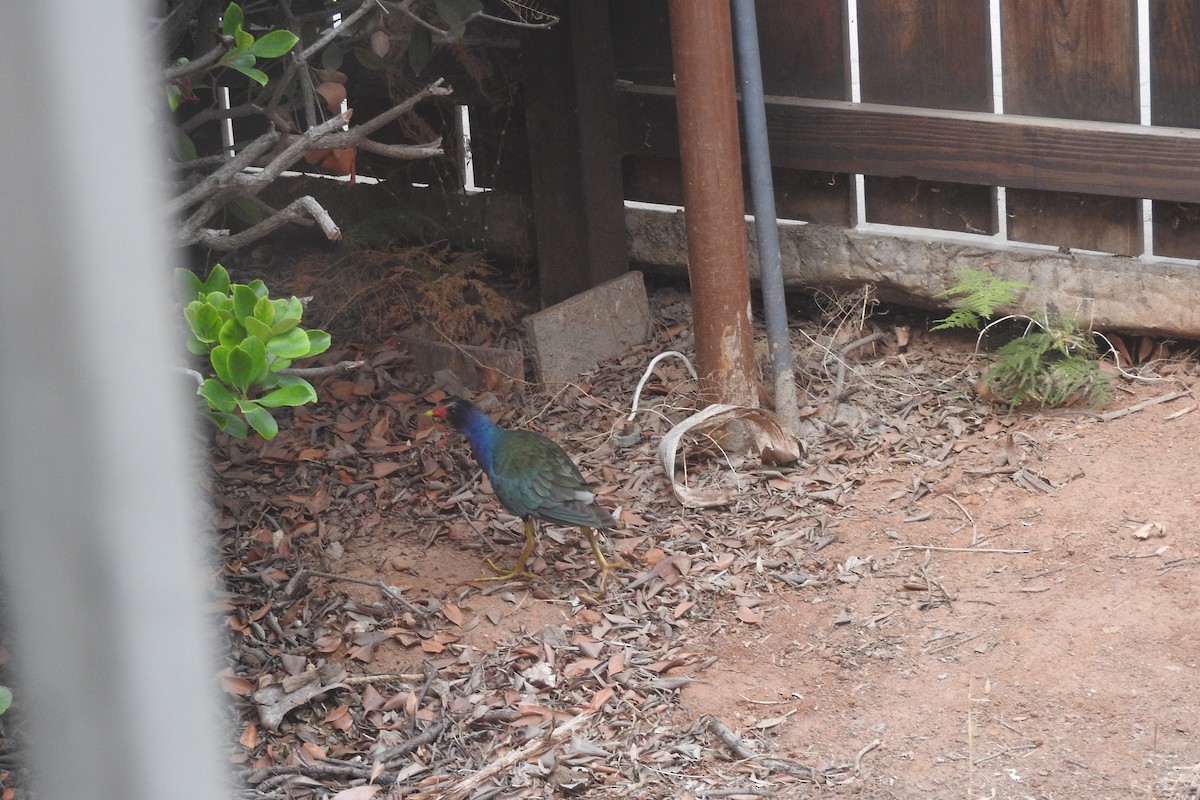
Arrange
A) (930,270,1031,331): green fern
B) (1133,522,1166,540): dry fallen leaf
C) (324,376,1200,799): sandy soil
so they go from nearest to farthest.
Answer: (324,376,1200,799): sandy soil
(1133,522,1166,540): dry fallen leaf
(930,270,1031,331): green fern

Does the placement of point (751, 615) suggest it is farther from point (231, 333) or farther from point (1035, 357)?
point (231, 333)

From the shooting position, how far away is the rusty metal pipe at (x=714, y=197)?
431 cm

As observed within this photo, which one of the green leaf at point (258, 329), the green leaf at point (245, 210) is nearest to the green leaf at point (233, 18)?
the green leaf at point (258, 329)

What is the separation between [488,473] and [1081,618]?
Result: 185 cm

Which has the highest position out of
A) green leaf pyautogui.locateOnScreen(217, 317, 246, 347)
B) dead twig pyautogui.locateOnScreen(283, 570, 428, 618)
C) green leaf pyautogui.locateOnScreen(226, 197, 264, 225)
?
green leaf pyautogui.locateOnScreen(217, 317, 246, 347)

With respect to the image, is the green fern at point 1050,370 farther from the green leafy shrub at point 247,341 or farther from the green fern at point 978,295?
the green leafy shrub at point 247,341

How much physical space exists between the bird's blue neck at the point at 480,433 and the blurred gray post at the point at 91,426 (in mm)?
3627

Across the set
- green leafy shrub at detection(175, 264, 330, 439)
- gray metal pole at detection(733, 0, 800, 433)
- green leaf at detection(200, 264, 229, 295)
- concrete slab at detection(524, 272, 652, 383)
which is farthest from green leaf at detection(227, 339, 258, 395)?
concrete slab at detection(524, 272, 652, 383)

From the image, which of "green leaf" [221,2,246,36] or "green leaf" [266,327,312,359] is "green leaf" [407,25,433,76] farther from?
"green leaf" [266,327,312,359]

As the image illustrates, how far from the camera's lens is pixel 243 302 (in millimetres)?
2461

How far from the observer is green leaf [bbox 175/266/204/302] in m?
2.73

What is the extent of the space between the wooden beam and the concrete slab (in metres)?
0.64

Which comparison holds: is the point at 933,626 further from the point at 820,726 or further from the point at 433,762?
the point at 433,762

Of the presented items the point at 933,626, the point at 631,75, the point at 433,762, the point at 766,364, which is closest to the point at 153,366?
the point at 433,762
